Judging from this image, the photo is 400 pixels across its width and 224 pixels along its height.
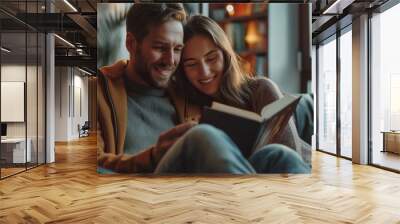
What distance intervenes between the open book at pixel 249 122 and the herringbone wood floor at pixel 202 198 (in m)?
0.62

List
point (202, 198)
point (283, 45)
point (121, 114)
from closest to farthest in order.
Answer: point (202, 198) < point (121, 114) < point (283, 45)

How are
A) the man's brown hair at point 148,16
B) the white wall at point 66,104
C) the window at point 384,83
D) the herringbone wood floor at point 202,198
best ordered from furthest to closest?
the white wall at point 66,104 → the window at point 384,83 → the man's brown hair at point 148,16 → the herringbone wood floor at point 202,198

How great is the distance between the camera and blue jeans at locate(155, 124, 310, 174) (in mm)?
6727

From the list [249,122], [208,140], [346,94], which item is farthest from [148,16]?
[346,94]

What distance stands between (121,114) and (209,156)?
1.69m

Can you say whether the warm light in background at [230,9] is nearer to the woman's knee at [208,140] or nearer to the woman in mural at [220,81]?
the woman in mural at [220,81]

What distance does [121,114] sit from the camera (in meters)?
6.82

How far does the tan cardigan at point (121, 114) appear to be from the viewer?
6.78 m

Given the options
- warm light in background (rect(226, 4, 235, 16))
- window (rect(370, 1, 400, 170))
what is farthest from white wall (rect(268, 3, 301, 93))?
window (rect(370, 1, 400, 170))

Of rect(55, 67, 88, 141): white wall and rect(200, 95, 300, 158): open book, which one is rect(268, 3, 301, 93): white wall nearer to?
rect(200, 95, 300, 158): open book

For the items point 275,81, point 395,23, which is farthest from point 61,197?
point 395,23

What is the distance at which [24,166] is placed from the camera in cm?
779

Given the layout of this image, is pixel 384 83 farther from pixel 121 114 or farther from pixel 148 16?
pixel 121 114

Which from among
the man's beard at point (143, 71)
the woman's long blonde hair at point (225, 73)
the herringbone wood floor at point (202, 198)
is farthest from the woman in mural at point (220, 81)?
the herringbone wood floor at point (202, 198)
